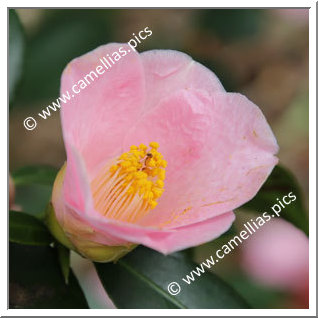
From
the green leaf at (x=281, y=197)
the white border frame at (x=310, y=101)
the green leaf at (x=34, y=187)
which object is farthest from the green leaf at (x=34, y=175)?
the green leaf at (x=281, y=197)

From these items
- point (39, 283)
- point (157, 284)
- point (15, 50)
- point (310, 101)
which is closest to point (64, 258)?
point (39, 283)

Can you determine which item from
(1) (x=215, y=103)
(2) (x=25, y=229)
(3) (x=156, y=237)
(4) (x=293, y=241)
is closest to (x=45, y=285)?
(2) (x=25, y=229)

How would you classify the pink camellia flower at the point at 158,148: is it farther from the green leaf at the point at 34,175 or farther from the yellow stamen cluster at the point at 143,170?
the green leaf at the point at 34,175

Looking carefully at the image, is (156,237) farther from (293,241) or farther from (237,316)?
(293,241)

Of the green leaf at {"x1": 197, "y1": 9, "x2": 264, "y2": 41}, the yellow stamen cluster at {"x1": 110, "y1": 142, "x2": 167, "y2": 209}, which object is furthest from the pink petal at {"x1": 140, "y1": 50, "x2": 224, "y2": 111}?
the green leaf at {"x1": 197, "y1": 9, "x2": 264, "y2": 41}
